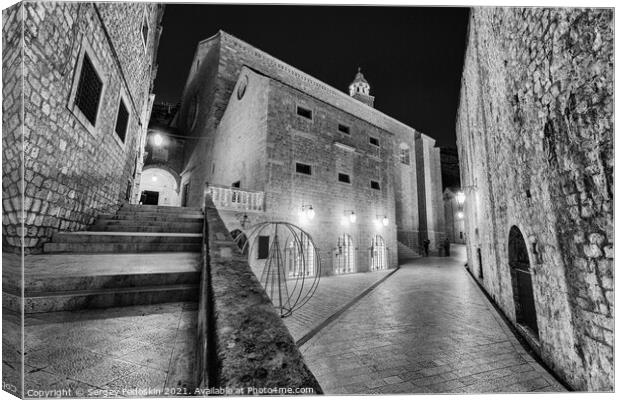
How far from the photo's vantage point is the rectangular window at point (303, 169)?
1133 cm

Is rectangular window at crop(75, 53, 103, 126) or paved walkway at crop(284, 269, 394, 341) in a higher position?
rectangular window at crop(75, 53, 103, 126)

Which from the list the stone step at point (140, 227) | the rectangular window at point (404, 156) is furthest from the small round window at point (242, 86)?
the rectangular window at point (404, 156)

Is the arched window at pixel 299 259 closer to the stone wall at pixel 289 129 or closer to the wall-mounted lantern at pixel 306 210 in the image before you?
the wall-mounted lantern at pixel 306 210

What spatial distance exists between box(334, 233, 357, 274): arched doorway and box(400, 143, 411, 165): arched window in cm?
1337

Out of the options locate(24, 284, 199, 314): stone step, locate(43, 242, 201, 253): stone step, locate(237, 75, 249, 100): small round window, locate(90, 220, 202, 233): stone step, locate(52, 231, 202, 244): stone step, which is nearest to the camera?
locate(24, 284, 199, 314): stone step

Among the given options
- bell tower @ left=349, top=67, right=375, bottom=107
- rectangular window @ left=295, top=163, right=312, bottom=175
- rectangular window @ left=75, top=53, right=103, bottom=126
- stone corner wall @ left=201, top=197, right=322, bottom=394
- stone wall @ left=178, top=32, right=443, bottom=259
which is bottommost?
stone corner wall @ left=201, top=197, right=322, bottom=394

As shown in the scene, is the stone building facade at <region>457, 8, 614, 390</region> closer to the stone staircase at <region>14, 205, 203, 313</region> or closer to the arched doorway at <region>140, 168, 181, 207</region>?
the stone staircase at <region>14, 205, 203, 313</region>

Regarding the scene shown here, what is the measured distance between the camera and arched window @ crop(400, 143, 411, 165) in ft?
75.9

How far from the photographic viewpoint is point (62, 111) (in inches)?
151

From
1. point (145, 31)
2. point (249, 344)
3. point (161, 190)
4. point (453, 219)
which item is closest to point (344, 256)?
point (145, 31)

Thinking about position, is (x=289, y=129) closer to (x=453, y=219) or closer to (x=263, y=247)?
(x=263, y=247)

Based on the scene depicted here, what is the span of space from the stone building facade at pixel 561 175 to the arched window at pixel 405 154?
18964 millimetres

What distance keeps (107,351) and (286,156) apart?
9.70 m

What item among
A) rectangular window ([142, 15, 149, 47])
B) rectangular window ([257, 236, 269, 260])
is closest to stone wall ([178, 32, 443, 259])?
rectangular window ([257, 236, 269, 260])
